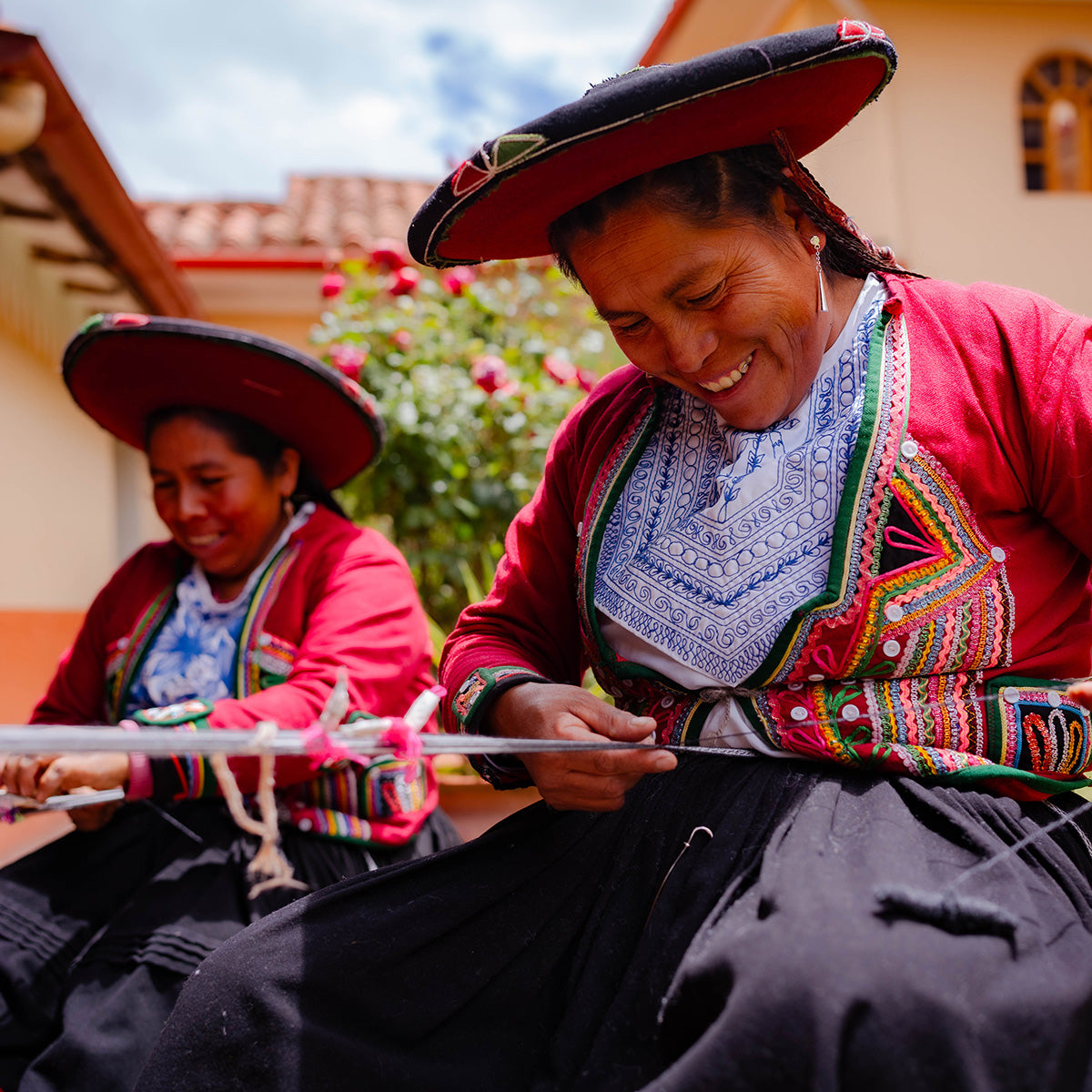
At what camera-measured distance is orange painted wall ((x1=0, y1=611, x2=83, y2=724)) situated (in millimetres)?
5172

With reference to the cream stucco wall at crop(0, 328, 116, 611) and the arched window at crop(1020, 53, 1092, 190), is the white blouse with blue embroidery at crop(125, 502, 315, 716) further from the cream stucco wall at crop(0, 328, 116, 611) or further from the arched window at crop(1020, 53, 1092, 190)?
the arched window at crop(1020, 53, 1092, 190)

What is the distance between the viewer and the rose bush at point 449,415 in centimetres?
539

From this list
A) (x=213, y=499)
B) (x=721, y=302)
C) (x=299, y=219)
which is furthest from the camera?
(x=299, y=219)

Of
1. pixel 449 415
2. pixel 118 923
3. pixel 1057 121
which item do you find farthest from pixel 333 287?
pixel 1057 121

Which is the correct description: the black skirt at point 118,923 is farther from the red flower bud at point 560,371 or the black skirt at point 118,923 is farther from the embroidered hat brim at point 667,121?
the red flower bud at point 560,371

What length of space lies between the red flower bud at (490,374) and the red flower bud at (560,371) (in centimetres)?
26

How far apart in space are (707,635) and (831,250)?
0.69 m

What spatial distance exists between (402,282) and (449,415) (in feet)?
2.76

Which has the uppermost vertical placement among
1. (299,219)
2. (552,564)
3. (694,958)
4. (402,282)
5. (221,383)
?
(299,219)

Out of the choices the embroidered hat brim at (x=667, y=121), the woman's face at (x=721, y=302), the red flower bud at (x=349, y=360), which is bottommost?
the woman's face at (x=721, y=302)

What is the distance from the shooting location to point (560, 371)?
5465 mm

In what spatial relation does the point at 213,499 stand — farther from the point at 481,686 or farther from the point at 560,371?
the point at 560,371

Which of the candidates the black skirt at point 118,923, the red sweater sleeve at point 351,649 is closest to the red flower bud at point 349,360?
the red sweater sleeve at point 351,649

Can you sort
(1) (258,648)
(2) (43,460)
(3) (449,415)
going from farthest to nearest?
(2) (43,460), (3) (449,415), (1) (258,648)
